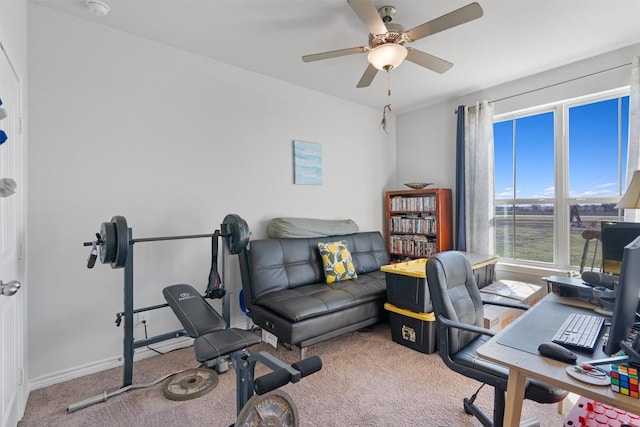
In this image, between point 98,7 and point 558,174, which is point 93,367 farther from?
point 558,174

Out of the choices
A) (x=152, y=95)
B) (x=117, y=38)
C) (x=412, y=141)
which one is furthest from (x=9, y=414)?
(x=412, y=141)

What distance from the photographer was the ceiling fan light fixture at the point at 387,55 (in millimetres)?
2098

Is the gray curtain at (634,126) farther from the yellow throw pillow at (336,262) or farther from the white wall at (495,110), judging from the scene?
the yellow throw pillow at (336,262)

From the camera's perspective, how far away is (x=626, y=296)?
39.2 inches

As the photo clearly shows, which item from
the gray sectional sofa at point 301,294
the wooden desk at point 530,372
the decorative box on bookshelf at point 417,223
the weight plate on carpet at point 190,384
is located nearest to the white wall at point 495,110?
the decorative box on bookshelf at point 417,223

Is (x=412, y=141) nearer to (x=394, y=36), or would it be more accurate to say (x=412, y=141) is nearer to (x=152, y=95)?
(x=394, y=36)

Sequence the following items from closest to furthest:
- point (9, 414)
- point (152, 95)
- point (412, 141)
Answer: point (9, 414) → point (152, 95) → point (412, 141)

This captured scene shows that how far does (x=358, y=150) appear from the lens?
168 inches

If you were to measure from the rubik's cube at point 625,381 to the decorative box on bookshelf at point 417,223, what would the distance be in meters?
2.99

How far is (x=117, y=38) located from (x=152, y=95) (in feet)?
1.53

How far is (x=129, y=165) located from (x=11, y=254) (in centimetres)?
105

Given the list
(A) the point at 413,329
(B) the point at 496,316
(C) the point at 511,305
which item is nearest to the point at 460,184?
(B) the point at 496,316

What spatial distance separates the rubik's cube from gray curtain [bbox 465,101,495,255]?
2.90 m

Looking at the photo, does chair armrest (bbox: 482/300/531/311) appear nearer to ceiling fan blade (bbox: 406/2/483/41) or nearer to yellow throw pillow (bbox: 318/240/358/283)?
yellow throw pillow (bbox: 318/240/358/283)
